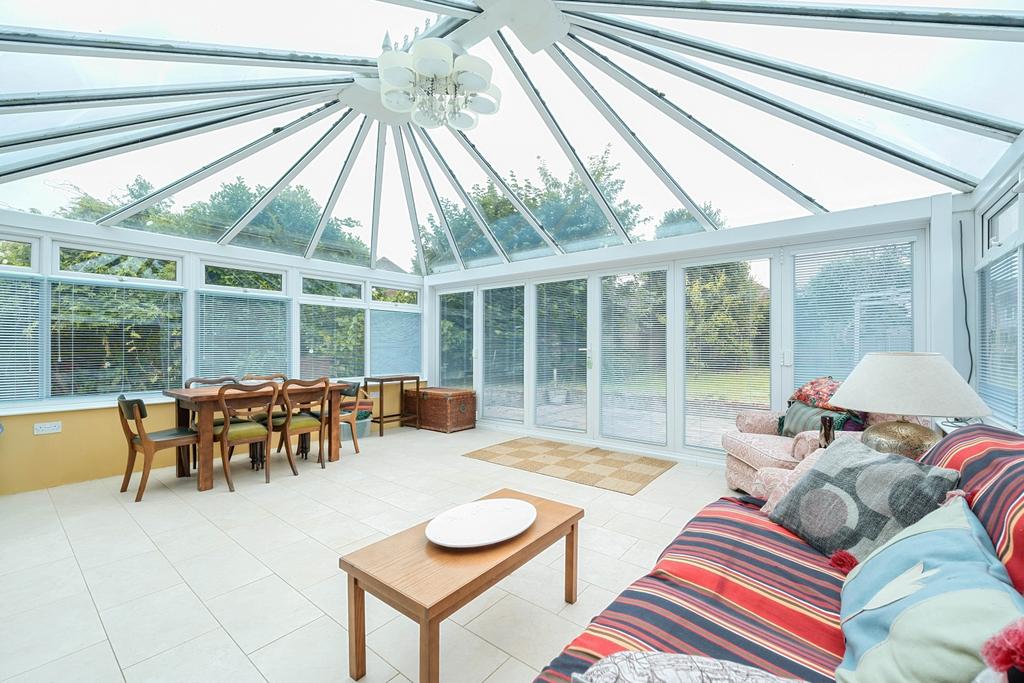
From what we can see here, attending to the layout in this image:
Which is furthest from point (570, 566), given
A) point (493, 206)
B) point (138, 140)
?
point (138, 140)

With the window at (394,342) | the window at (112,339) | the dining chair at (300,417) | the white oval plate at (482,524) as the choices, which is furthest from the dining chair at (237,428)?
the white oval plate at (482,524)

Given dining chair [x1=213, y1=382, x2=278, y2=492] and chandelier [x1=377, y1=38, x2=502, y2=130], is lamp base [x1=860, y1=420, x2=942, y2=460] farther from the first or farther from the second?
dining chair [x1=213, y1=382, x2=278, y2=492]

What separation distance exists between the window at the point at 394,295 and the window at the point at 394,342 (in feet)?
0.59

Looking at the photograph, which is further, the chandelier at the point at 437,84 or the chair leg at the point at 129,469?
the chair leg at the point at 129,469

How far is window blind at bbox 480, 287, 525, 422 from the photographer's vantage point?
6105 millimetres

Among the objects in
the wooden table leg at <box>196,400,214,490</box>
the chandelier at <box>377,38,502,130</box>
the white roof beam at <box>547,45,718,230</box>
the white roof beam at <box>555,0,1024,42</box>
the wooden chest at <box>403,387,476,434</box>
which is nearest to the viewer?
the white roof beam at <box>555,0,1024,42</box>

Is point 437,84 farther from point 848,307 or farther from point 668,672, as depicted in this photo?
point 848,307

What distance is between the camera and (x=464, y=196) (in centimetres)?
497

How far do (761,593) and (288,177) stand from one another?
4.82 meters

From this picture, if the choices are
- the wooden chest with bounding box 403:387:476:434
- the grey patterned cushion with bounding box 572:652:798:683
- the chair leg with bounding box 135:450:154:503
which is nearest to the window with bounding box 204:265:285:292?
the chair leg with bounding box 135:450:154:503

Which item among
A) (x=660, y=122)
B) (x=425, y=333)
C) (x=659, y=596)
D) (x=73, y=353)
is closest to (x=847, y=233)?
(x=660, y=122)

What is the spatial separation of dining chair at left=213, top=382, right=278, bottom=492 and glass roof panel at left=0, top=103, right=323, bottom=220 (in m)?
1.97

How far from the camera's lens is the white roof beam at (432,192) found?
167 inches

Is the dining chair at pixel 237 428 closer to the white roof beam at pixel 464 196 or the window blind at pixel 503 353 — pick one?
the white roof beam at pixel 464 196
